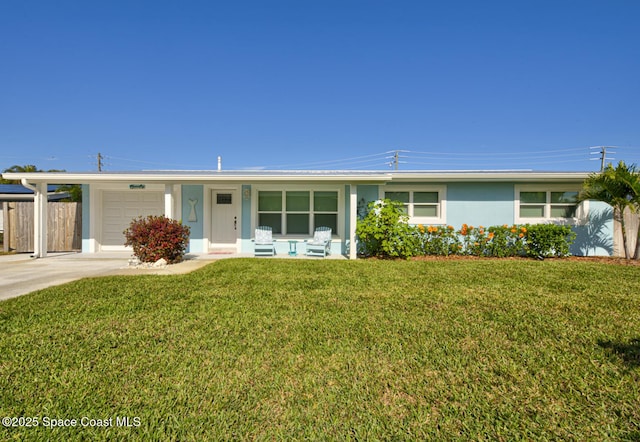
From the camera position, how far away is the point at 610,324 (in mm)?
3711

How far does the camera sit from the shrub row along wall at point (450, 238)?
9.09 meters

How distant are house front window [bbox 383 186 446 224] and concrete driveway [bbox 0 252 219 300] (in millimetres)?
6460

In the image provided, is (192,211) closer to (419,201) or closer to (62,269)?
(62,269)

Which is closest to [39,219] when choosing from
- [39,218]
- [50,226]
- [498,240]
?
[39,218]

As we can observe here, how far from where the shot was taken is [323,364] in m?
2.74

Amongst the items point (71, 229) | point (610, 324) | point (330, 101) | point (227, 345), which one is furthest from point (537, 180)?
point (71, 229)

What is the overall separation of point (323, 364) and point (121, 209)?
10.9m

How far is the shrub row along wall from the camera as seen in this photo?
29.8ft

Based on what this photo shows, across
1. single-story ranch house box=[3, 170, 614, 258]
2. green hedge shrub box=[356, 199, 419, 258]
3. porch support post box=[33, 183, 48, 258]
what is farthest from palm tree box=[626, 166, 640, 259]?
porch support post box=[33, 183, 48, 258]

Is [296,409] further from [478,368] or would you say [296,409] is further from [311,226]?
[311,226]

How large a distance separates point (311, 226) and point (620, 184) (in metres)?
8.87

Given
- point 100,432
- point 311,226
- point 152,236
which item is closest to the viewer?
point 100,432

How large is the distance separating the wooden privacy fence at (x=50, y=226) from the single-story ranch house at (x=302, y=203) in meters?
1.19

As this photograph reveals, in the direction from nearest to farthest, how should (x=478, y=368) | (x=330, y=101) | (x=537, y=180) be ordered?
1. (x=478, y=368)
2. (x=537, y=180)
3. (x=330, y=101)
